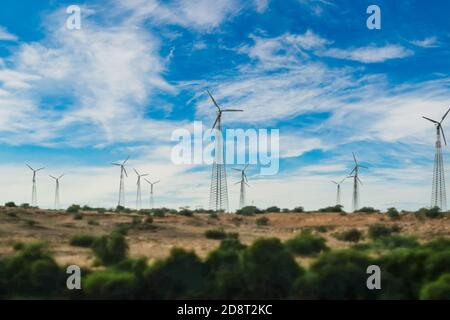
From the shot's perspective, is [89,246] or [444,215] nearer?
[89,246]

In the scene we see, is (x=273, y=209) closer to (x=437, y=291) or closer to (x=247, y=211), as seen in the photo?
(x=247, y=211)

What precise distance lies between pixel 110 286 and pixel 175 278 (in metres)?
3.53

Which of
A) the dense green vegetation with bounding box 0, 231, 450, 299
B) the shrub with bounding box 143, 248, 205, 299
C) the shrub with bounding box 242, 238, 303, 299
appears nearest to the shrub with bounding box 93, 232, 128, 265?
the dense green vegetation with bounding box 0, 231, 450, 299

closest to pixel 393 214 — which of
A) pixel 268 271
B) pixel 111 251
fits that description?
pixel 111 251

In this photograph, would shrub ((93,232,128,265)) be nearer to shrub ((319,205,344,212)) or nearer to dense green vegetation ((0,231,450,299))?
dense green vegetation ((0,231,450,299))

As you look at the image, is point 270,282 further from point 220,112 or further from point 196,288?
point 220,112

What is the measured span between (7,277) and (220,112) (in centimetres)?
5303

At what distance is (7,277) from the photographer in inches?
1277

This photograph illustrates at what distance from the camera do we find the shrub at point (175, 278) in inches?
1147

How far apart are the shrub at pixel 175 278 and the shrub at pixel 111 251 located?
290 inches

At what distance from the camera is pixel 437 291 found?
1063 inches
